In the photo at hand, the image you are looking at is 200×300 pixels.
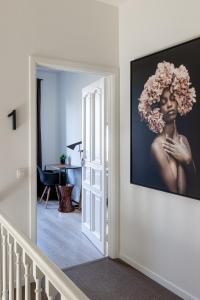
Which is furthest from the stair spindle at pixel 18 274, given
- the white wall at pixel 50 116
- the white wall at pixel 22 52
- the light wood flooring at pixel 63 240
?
the white wall at pixel 50 116

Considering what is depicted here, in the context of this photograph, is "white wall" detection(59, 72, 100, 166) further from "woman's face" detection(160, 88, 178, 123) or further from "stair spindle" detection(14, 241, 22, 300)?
"stair spindle" detection(14, 241, 22, 300)

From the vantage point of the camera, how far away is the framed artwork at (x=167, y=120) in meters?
2.37

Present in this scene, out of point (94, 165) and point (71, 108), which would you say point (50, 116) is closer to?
point (71, 108)

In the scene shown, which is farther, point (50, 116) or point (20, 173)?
point (50, 116)

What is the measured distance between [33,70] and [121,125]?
112cm

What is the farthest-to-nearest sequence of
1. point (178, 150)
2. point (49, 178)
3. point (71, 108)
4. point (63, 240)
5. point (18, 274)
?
point (71, 108)
point (49, 178)
point (63, 240)
point (178, 150)
point (18, 274)

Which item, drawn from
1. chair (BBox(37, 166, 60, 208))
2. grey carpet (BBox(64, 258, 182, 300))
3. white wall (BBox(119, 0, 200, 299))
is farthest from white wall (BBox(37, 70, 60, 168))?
grey carpet (BBox(64, 258, 182, 300))

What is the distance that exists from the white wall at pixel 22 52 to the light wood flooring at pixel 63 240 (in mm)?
859

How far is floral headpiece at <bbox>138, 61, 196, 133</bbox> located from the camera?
2.42 metres

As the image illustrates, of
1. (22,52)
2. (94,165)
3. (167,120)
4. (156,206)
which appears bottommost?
(156,206)

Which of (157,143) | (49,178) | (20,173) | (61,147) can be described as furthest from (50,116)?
(157,143)

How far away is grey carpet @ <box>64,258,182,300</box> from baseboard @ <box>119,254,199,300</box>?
0.03 meters

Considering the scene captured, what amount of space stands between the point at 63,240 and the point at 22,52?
250 centimetres

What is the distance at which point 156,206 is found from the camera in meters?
2.83
